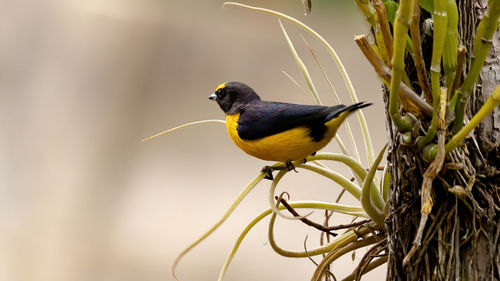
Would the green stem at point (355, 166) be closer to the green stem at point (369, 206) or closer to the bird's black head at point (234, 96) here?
the green stem at point (369, 206)

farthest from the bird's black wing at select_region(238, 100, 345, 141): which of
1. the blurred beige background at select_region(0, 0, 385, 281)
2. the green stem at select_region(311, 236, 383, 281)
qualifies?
the blurred beige background at select_region(0, 0, 385, 281)

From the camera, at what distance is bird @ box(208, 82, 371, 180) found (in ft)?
1.90

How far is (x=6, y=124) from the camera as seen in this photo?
2338 millimetres

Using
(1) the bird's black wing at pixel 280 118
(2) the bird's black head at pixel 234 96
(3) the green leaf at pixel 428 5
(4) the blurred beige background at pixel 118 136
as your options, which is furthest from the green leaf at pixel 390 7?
(4) the blurred beige background at pixel 118 136

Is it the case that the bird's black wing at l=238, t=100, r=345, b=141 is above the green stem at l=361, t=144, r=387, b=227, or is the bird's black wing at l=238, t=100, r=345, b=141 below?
above

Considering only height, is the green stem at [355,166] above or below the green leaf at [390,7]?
below

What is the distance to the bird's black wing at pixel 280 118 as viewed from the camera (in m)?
0.58

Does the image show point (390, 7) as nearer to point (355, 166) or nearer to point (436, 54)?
point (436, 54)

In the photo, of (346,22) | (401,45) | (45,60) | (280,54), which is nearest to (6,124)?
(45,60)

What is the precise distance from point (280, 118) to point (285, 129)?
24 millimetres

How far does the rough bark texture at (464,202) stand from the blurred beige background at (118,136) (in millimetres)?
1690

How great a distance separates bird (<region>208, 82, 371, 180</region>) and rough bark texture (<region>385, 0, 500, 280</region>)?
11 centimetres

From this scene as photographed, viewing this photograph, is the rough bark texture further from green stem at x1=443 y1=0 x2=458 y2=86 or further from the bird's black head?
the bird's black head

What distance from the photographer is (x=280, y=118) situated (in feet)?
2.03
